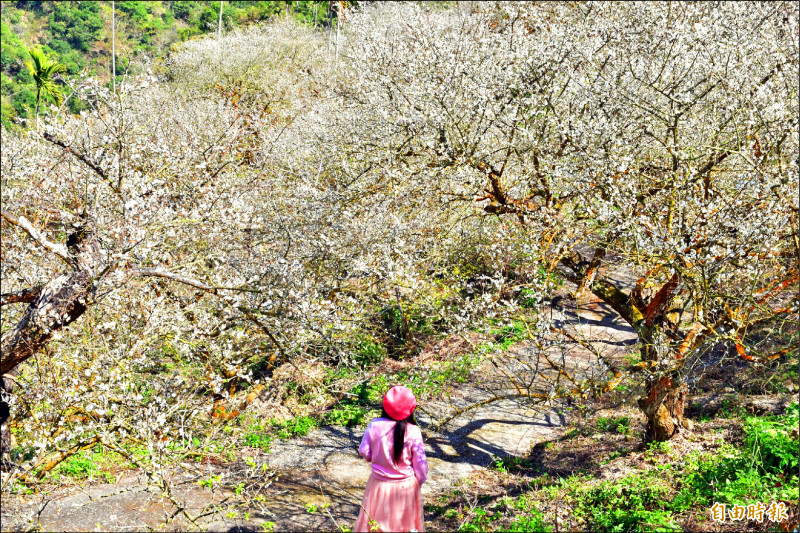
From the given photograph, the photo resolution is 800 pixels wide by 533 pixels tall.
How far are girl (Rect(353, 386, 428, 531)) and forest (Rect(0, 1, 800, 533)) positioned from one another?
31.5 inches

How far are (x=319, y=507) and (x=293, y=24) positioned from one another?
27.0m

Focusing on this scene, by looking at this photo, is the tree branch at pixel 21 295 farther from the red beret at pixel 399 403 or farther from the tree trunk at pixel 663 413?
the tree trunk at pixel 663 413

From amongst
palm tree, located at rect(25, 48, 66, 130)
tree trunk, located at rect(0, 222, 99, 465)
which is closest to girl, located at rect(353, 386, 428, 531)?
tree trunk, located at rect(0, 222, 99, 465)

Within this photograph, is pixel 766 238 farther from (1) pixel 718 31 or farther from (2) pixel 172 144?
(2) pixel 172 144

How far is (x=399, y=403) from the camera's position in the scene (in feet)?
11.9

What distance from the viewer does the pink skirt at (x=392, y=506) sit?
3.73 meters

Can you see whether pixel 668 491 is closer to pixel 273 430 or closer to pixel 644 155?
pixel 644 155

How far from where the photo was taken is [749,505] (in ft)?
14.5

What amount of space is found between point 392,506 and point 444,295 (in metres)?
5.08

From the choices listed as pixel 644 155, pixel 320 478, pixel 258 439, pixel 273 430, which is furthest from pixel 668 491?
pixel 273 430

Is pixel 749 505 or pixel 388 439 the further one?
pixel 749 505

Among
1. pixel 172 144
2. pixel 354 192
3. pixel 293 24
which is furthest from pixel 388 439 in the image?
pixel 293 24

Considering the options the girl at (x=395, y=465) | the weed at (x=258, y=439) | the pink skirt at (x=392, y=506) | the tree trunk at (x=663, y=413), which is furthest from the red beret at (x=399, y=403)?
the weed at (x=258, y=439)

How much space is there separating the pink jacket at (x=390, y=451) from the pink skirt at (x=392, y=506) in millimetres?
57
